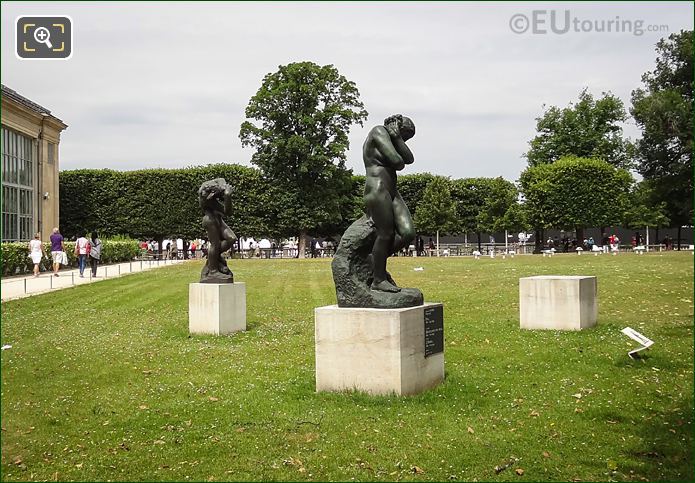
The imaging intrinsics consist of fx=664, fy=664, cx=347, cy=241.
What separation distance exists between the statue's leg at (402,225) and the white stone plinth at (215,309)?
17.7ft

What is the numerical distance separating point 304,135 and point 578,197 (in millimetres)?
23353

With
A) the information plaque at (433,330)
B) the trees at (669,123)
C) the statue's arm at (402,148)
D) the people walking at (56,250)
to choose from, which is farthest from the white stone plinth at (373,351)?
the people walking at (56,250)

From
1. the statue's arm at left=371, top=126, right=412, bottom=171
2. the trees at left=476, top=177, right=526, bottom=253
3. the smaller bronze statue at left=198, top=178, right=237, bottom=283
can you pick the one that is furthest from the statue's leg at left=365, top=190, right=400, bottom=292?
the trees at left=476, top=177, right=526, bottom=253

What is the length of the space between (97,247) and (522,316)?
2211 centimetres

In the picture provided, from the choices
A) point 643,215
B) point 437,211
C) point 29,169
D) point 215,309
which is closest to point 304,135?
point 437,211

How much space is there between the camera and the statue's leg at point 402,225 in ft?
28.0

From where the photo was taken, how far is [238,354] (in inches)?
432

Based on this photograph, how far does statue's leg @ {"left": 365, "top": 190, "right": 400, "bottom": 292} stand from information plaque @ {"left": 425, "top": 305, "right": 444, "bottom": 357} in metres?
0.53

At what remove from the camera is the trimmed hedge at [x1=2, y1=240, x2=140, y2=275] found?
28.2 m

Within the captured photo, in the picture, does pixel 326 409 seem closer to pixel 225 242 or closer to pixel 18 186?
pixel 225 242

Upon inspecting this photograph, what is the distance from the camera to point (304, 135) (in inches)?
2039

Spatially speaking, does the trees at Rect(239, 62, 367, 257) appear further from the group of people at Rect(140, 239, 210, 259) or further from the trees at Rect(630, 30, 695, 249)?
the trees at Rect(630, 30, 695, 249)

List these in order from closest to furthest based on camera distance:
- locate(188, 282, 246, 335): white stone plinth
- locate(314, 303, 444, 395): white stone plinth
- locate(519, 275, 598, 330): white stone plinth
A: 1. locate(314, 303, 444, 395): white stone plinth
2. locate(519, 275, 598, 330): white stone plinth
3. locate(188, 282, 246, 335): white stone plinth

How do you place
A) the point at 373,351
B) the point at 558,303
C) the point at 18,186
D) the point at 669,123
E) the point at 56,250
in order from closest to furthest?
the point at 373,351
the point at 558,303
the point at 669,123
the point at 56,250
the point at 18,186
